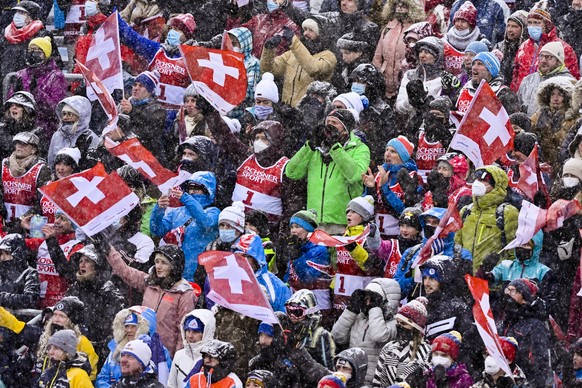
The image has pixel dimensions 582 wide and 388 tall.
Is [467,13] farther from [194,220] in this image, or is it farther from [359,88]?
[194,220]

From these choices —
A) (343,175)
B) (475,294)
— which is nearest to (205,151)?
(343,175)

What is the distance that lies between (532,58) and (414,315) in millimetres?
4989

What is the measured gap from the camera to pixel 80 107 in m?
20.0

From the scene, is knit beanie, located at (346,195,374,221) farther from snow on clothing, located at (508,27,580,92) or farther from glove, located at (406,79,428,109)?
snow on clothing, located at (508,27,580,92)

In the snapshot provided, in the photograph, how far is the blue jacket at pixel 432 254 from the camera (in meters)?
16.3

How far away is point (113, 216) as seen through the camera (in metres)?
16.7

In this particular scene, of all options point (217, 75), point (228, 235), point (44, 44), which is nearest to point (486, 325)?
point (228, 235)

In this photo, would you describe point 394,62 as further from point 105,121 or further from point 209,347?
point 209,347

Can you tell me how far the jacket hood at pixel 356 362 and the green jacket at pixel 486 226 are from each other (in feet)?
5.51

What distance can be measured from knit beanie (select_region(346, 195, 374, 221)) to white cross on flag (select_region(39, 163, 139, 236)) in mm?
1927

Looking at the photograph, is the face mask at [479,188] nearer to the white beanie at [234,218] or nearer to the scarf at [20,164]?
the white beanie at [234,218]

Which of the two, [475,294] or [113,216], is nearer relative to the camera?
[475,294]

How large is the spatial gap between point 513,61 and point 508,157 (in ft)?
7.20

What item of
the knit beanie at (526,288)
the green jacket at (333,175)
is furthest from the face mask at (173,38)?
the knit beanie at (526,288)
